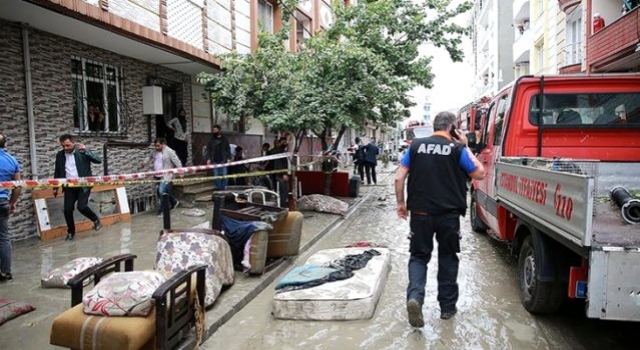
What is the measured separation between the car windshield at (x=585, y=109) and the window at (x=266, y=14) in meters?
12.5

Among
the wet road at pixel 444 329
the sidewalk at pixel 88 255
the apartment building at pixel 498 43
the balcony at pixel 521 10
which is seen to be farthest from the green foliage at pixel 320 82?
the apartment building at pixel 498 43

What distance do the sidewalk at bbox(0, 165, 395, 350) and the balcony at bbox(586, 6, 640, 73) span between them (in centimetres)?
737

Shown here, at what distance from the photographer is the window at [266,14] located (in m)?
16.9

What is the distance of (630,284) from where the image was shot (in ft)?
10.0

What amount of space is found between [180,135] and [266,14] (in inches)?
283

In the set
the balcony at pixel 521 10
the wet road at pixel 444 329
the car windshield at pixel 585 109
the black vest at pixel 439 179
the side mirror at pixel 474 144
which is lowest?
the wet road at pixel 444 329

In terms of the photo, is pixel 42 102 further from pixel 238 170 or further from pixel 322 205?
pixel 322 205

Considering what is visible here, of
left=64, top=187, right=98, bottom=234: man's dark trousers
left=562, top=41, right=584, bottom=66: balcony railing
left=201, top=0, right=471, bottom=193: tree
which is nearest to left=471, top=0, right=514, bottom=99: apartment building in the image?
left=562, top=41, right=584, bottom=66: balcony railing

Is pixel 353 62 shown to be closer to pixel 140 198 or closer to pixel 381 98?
pixel 381 98

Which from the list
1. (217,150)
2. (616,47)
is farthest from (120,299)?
(616,47)

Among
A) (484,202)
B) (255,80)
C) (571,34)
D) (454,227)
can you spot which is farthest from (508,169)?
(571,34)

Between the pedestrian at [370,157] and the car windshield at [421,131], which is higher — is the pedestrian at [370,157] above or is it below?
below

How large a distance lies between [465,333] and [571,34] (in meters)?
16.4

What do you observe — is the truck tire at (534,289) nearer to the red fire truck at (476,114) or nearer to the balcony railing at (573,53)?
the red fire truck at (476,114)
